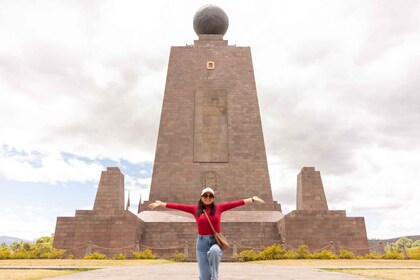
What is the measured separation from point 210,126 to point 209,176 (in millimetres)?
3839

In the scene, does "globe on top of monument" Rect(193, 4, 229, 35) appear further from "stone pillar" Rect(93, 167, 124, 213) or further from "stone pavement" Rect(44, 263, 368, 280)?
"stone pavement" Rect(44, 263, 368, 280)

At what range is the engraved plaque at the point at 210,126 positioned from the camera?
2747cm

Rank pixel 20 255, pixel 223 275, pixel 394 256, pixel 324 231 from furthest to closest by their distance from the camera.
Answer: pixel 324 231 → pixel 394 256 → pixel 20 255 → pixel 223 275

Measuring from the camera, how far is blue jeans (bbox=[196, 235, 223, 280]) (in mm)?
5000

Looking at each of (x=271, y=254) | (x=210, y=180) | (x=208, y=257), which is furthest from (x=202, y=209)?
(x=210, y=180)

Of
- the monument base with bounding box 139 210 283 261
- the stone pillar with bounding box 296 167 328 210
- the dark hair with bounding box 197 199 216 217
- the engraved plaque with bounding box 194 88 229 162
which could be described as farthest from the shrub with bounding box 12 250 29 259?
the stone pillar with bounding box 296 167 328 210

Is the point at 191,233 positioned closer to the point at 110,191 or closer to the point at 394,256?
the point at 110,191

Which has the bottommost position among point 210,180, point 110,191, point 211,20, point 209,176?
point 110,191

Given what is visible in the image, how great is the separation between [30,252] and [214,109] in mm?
15928

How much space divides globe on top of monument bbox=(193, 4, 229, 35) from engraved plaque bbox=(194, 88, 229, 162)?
6.16m

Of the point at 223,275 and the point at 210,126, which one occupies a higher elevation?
the point at 210,126

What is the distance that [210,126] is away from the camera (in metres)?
28.1

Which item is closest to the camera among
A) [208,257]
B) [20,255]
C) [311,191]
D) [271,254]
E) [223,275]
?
[208,257]

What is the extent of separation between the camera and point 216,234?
5.15 metres
